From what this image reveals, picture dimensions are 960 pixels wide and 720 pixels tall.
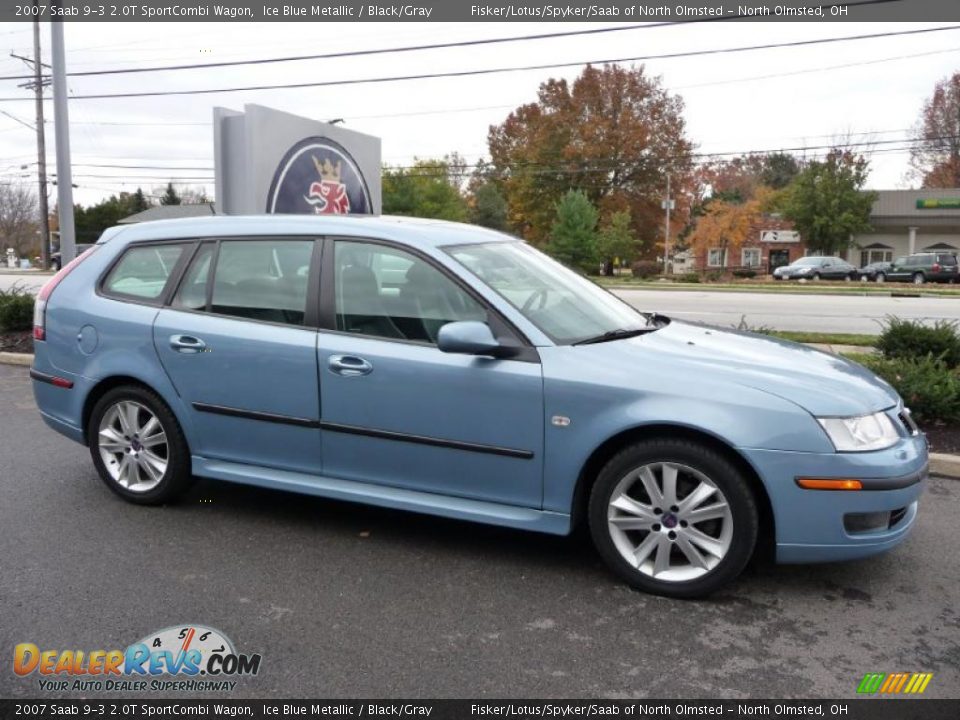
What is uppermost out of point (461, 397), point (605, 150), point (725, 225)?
point (605, 150)

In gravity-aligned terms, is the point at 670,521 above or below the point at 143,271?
below

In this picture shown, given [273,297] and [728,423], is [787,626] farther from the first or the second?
[273,297]

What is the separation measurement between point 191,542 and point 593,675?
2.32m

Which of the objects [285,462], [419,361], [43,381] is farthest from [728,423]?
[43,381]

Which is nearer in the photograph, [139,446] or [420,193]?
[139,446]

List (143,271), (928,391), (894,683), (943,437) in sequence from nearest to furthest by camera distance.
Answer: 1. (894,683)
2. (143,271)
3. (943,437)
4. (928,391)

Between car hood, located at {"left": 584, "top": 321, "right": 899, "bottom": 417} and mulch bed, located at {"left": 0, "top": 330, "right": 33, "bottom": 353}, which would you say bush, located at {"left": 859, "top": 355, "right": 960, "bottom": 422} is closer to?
car hood, located at {"left": 584, "top": 321, "right": 899, "bottom": 417}

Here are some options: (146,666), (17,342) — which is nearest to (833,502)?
(146,666)

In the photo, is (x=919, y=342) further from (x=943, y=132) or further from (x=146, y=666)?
(x=943, y=132)

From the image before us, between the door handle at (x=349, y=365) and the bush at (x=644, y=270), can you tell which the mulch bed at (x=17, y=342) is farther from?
the bush at (x=644, y=270)

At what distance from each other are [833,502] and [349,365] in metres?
2.28

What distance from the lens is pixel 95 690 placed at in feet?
9.58

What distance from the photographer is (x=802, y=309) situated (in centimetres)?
2002

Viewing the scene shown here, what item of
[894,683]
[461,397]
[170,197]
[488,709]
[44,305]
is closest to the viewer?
[488,709]
